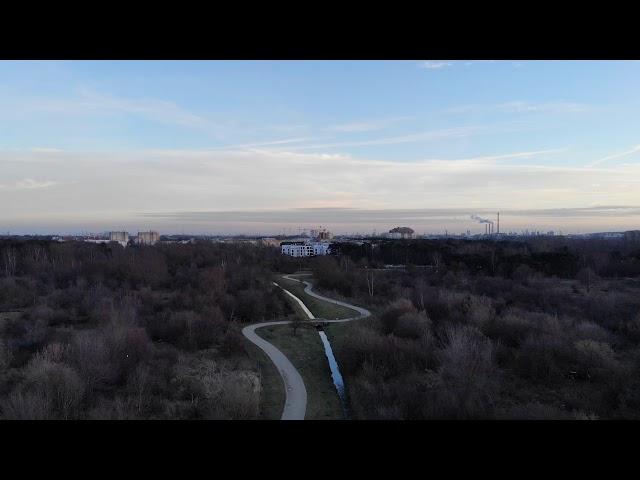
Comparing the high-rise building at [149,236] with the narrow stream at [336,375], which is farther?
the high-rise building at [149,236]

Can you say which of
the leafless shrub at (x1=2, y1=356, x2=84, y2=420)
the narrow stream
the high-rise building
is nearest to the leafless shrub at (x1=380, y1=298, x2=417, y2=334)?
the narrow stream

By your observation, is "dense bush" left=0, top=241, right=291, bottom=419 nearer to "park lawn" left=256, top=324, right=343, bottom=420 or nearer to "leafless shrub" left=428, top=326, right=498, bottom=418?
"park lawn" left=256, top=324, right=343, bottom=420

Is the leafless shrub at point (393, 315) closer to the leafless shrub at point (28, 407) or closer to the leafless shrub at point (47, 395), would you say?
the leafless shrub at point (47, 395)

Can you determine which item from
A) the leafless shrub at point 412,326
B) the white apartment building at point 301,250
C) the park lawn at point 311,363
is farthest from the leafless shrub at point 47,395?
the white apartment building at point 301,250

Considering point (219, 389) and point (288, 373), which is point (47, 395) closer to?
point (219, 389)

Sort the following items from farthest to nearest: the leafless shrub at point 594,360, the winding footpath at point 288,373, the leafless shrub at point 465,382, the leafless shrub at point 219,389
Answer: the leafless shrub at point 594,360 → the winding footpath at point 288,373 → the leafless shrub at point 219,389 → the leafless shrub at point 465,382
